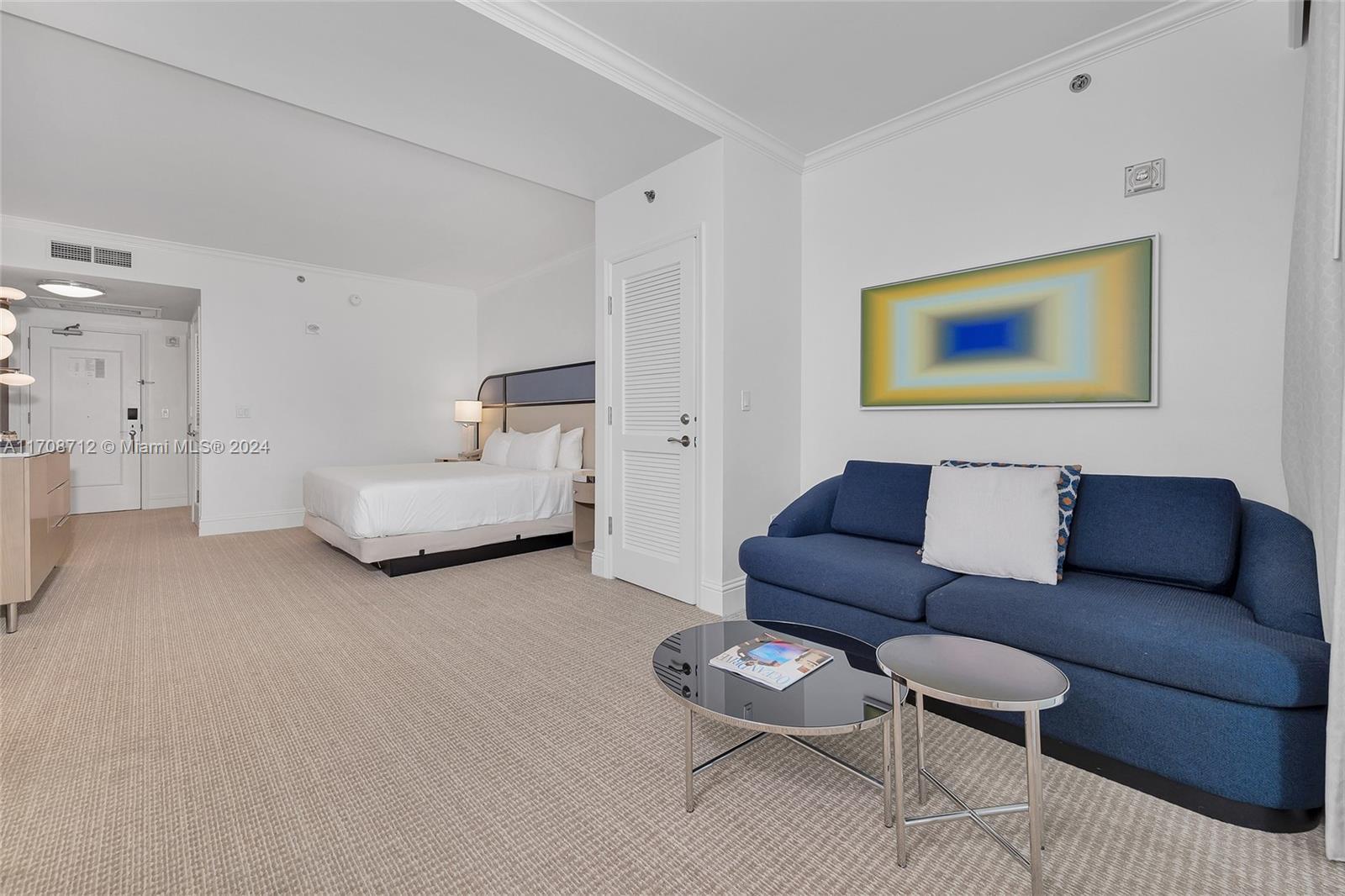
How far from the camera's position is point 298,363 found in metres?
6.30

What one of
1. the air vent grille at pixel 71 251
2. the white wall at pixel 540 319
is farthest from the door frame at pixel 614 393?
the air vent grille at pixel 71 251

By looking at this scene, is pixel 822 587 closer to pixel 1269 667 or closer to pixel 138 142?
pixel 1269 667

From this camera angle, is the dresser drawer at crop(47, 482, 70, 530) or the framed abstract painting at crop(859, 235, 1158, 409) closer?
the framed abstract painting at crop(859, 235, 1158, 409)

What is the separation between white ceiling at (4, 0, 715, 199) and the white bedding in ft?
7.46

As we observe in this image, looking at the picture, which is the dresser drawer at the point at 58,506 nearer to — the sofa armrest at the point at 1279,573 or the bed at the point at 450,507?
the bed at the point at 450,507

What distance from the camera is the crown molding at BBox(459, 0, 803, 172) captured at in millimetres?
2375

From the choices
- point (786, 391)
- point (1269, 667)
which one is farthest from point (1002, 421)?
point (1269, 667)

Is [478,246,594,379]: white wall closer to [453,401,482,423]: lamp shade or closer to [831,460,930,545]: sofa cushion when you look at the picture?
[453,401,482,423]: lamp shade

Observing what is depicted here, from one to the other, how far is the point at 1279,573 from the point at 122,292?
8.38m

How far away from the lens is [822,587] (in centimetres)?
250

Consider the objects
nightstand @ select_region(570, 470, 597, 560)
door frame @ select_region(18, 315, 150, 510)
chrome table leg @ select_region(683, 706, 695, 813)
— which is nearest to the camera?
chrome table leg @ select_region(683, 706, 695, 813)

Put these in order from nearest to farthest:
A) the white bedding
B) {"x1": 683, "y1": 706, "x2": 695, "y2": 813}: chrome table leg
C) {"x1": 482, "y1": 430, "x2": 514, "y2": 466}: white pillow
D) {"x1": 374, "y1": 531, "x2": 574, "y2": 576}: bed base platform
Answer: {"x1": 683, "y1": 706, "x2": 695, "y2": 813}: chrome table leg → the white bedding → {"x1": 374, "y1": 531, "x2": 574, "y2": 576}: bed base platform → {"x1": 482, "y1": 430, "x2": 514, "y2": 466}: white pillow

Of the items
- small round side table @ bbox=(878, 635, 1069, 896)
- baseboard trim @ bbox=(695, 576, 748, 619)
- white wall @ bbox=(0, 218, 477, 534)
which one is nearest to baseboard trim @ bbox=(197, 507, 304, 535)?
white wall @ bbox=(0, 218, 477, 534)

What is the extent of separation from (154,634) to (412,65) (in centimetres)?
304
